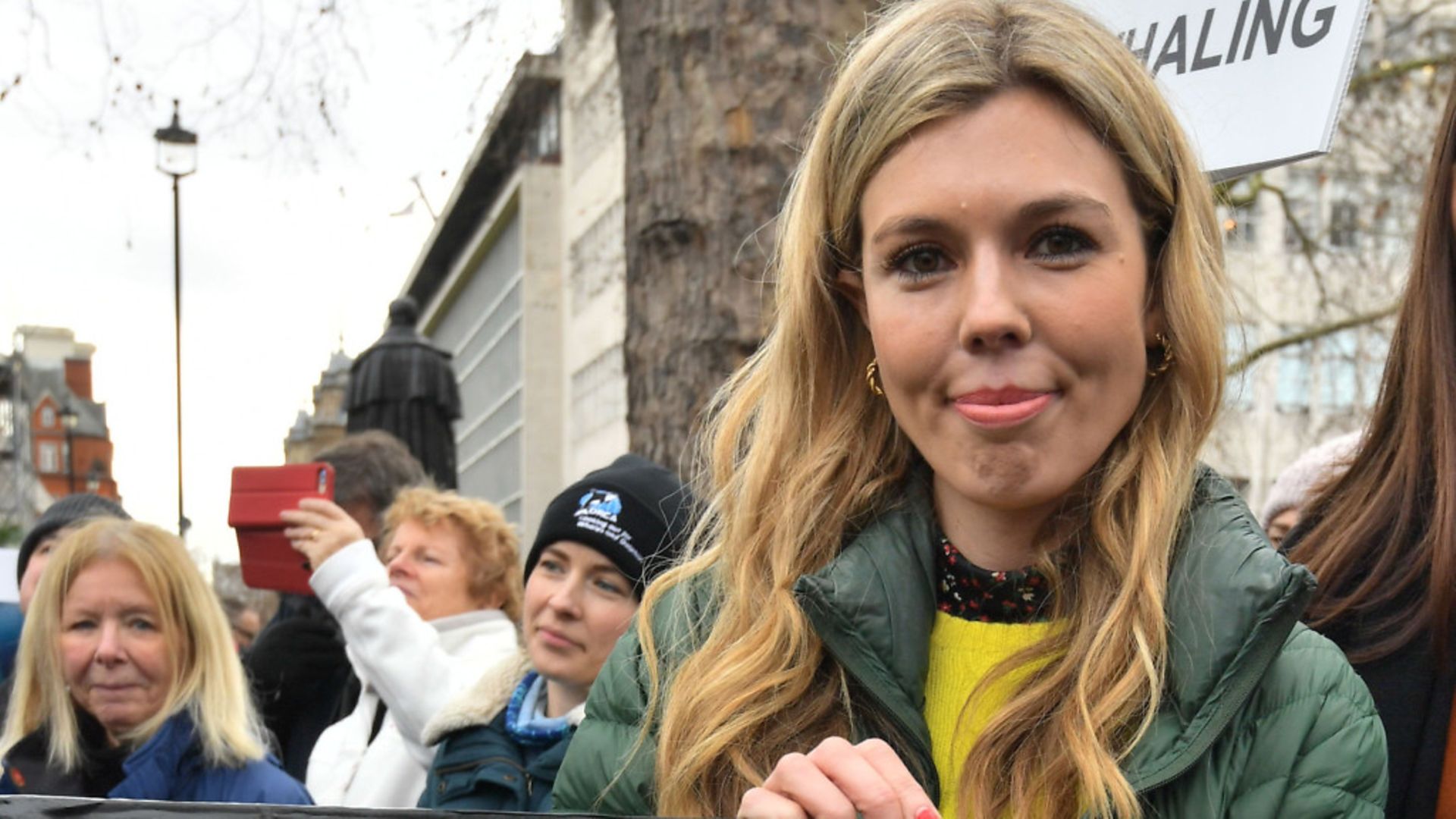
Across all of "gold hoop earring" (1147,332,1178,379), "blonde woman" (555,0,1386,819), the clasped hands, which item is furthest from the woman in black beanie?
the clasped hands

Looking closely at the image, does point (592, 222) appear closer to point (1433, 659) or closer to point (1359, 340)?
point (1359, 340)

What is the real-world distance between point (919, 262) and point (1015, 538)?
1.05ft

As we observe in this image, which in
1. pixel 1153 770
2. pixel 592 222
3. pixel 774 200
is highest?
pixel 592 222

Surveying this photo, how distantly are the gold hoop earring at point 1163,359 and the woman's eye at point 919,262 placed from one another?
0.27m

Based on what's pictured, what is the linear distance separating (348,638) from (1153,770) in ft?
9.34

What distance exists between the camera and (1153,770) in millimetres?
1792

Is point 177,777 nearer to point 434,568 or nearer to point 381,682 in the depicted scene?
point 381,682

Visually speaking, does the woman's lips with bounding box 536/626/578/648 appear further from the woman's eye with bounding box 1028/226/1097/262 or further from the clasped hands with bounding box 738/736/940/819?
the clasped hands with bounding box 738/736/940/819

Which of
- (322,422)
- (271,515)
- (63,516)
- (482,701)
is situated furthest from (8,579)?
(322,422)

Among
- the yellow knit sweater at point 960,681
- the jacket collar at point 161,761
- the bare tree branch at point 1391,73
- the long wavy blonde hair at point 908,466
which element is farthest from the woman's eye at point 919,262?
the bare tree branch at point 1391,73

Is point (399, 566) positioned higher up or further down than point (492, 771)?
higher up

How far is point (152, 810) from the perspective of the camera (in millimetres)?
1388

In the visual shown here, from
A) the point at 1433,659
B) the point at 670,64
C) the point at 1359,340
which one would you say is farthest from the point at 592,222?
the point at 1433,659

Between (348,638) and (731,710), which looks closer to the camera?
(731,710)
